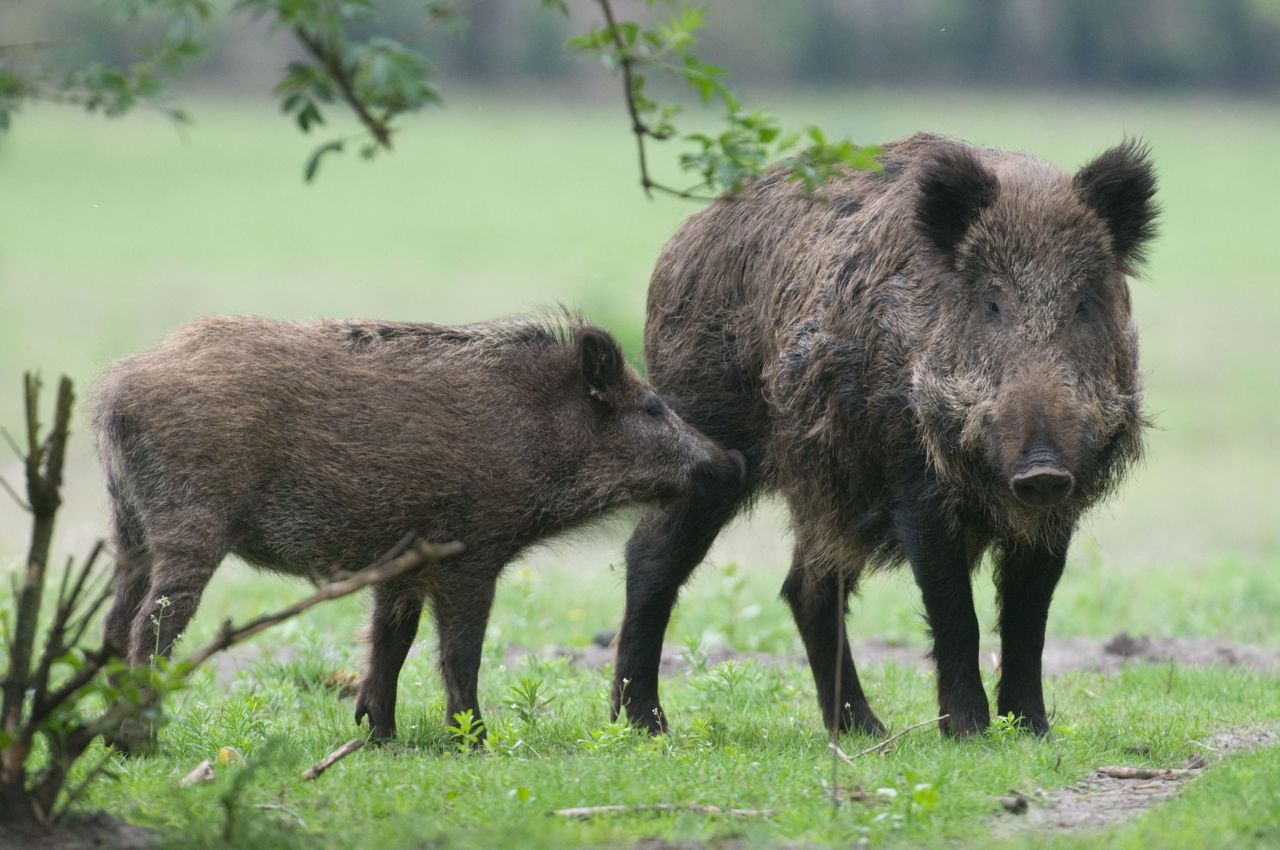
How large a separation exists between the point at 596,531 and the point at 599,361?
2.68ft

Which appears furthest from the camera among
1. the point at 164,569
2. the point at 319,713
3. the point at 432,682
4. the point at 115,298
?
the point at 115,298

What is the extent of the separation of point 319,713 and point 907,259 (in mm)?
3297

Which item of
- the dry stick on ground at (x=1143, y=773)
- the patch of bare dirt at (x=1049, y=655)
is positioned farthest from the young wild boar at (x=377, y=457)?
the dry stick on ground at (x=1143, y=773)

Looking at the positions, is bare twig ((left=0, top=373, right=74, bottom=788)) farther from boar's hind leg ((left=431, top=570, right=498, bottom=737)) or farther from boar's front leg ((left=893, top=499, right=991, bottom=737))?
boar's front leg ((left=893, top=499, right=991, bottom=737))

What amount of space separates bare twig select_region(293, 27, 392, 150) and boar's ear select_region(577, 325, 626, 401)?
2435 mm

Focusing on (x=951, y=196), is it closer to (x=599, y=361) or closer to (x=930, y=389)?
(x=930, y=389)

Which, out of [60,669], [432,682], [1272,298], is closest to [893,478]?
[432,682]

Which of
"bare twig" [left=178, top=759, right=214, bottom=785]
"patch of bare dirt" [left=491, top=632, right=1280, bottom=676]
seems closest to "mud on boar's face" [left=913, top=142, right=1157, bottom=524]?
"patch of bare dirt" [left=491, top=632, right=1280, bottom=676]

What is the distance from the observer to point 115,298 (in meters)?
31.0

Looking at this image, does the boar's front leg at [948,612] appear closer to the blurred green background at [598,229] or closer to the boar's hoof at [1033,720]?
the boar's hoof at [1033,720]

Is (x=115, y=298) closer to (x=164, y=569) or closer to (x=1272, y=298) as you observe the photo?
(x=1272, y=298)

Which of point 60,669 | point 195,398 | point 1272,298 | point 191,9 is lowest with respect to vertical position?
point 1272,298

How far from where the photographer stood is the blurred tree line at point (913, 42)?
158ft

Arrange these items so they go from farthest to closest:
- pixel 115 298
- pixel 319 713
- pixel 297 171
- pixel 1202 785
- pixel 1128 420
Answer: pixel 297 171, pixel 115 298, pixel 319 713, pixel 1128 420, pixel 1202 785
